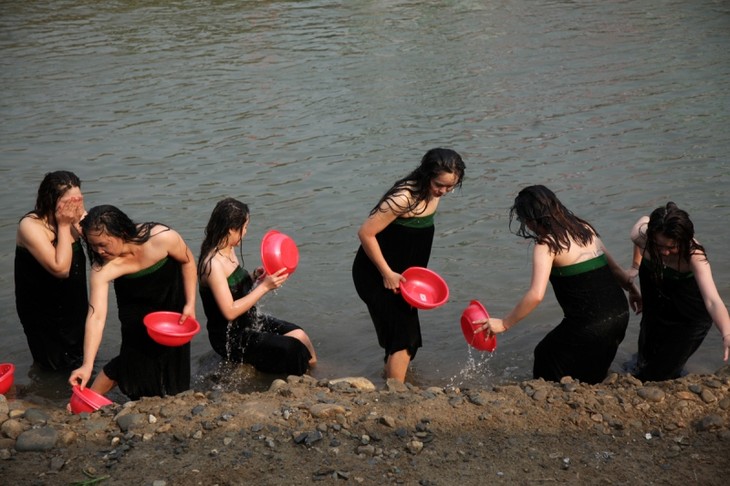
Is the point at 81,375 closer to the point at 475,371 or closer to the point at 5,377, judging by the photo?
the point at 5,377

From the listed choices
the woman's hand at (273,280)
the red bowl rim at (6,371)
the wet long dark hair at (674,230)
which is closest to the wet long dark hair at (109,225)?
Answer: the woman's hand at (273,280)

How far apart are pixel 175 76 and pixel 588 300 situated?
469 inches

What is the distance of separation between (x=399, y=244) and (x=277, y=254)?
880mm

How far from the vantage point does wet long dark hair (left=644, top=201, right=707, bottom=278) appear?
5.68 m

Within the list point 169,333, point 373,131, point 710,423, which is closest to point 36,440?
point 169,333

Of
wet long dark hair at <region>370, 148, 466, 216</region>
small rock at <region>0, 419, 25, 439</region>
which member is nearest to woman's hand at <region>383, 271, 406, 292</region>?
wet long dark hair at <region>370, 148, 466, 216</region>

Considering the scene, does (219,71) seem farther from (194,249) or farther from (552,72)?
(194,249)

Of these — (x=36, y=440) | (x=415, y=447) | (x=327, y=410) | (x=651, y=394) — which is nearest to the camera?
(x=415, y=447)

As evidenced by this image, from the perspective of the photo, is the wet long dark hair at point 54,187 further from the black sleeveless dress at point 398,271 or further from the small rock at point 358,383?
the small rock at point 358,383

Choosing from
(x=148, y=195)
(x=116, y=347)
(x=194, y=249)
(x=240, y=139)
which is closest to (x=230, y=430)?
(x=116, y=347)

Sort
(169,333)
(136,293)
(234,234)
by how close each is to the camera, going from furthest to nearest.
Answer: (234,234) < (136,293) < (169,333)

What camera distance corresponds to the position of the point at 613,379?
6.09m

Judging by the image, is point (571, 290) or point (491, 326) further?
point (491, 326)

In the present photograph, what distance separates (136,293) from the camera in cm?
616
